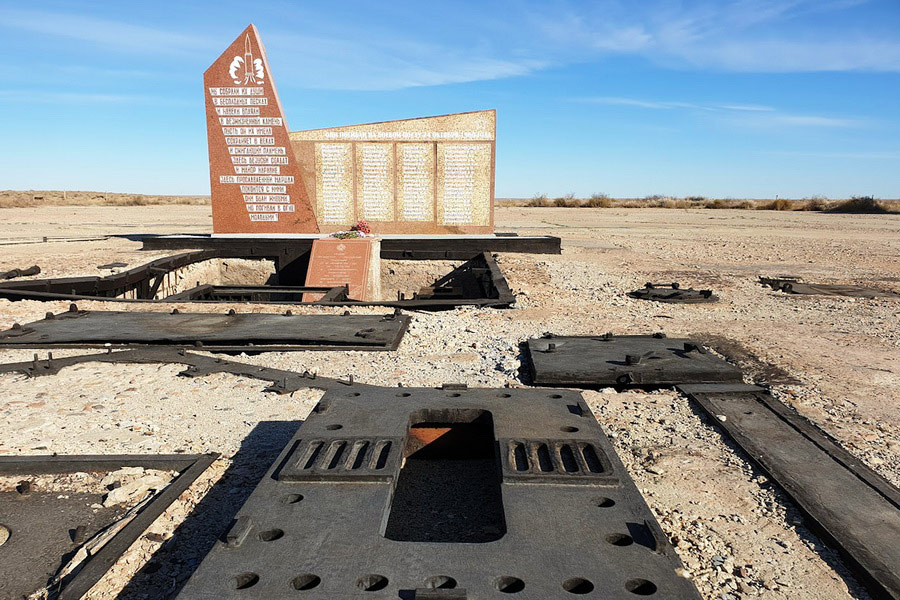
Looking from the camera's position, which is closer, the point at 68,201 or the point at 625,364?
the point at 625,364

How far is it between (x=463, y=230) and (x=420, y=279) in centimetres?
219

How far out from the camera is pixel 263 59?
39.3 ft

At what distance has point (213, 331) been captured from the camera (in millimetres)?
5199

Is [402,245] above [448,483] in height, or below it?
above

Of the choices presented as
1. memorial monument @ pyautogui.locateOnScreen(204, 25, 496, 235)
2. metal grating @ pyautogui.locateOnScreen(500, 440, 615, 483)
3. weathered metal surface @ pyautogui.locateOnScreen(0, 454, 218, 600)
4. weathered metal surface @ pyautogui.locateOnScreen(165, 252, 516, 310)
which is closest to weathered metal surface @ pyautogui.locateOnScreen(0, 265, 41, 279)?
weathered metal surface @ pyautogui.locateOnScreen(165, 252, 516, 310)

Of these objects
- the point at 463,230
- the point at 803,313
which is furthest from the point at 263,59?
the point at 803,313

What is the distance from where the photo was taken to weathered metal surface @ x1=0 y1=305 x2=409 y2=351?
4.82 metres

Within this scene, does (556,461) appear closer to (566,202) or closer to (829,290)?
(829,290)

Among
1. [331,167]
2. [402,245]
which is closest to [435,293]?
[402,245]

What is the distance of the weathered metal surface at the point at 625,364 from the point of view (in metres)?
3.91

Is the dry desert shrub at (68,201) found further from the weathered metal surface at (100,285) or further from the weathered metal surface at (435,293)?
the weathered metal surface at (435,293)

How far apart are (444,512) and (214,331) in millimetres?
3440

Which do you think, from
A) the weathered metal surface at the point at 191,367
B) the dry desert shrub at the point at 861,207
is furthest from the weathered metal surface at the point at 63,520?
the dry desert shrub at the point at 861,207

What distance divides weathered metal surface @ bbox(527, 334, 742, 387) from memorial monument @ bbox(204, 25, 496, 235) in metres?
8.73
